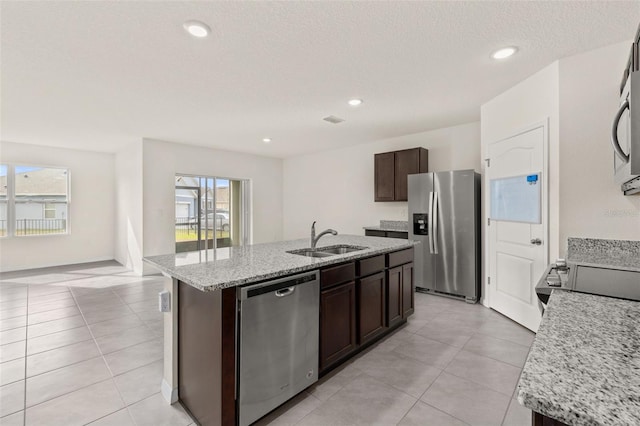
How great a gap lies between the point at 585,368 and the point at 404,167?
4.47 m

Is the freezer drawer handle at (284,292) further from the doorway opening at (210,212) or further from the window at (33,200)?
the window at (33,200)

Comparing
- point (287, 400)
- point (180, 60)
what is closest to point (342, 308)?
point (287, 400)

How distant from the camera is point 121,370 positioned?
238 cm

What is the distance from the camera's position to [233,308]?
1618mm

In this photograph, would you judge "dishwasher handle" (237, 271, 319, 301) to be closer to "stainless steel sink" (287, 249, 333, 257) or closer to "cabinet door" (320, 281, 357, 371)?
"cabinet door" (320, 281, 357, 371)

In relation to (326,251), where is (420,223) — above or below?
above

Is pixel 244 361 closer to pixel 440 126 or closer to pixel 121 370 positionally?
pixel 121 370

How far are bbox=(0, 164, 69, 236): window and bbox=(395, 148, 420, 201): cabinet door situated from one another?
696cm

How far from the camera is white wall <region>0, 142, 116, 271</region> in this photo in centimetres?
585

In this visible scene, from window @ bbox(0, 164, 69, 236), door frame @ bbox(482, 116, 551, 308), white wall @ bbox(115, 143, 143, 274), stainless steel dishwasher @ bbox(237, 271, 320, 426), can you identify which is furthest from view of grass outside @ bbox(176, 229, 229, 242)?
door frame @ bbox(482, 116, 551, 308)

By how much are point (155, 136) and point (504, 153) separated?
215 inches

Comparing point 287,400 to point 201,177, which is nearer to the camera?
point 287,400

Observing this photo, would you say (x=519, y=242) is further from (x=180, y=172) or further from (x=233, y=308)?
(x=180, y=172)

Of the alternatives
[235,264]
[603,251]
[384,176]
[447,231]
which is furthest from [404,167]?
[235,264]
